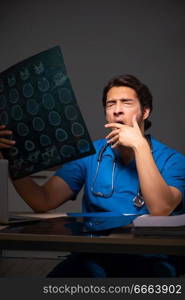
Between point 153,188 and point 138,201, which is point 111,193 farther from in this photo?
point 153,188

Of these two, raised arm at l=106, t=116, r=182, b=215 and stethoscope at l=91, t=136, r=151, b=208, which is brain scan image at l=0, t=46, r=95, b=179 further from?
stethoscope at l=91, t=136, r=151, b=208

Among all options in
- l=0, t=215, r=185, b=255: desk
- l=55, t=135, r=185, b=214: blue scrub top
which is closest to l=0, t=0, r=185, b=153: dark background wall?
l=55, t=135, r=185, b=214: blue scrub top

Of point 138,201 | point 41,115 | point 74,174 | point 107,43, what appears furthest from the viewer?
point 107,43

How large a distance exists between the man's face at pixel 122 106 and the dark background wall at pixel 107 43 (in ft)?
3.91

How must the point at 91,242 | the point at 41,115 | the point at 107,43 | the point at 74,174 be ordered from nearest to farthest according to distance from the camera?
1. the point at 91,242
2. the point at 41,115
3. the point at 74,174
4. the point at 107,43

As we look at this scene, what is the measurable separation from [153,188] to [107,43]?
6.01 feet

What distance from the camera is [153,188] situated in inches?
43.8

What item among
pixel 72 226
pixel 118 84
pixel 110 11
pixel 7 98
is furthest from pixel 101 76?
pixel 72 226

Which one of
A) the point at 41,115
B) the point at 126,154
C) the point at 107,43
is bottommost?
the point at 126,154

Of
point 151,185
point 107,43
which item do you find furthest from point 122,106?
point 107,43

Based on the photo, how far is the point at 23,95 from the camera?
3.39 ft

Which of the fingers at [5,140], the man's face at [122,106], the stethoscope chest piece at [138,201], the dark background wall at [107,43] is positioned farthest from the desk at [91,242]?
the dark background wall at [107,43]

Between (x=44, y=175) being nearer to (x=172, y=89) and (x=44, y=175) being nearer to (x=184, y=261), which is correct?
(x=172, y=89)

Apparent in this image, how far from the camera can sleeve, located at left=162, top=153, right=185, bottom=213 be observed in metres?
1.30
